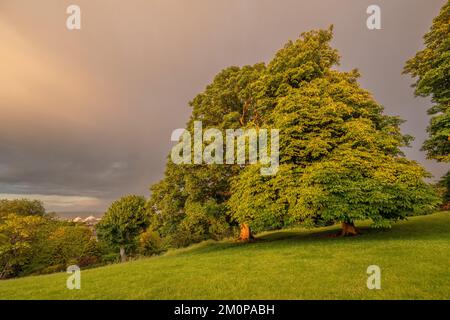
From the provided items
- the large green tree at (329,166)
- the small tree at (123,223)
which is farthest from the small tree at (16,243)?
the large green tree at (329,166)

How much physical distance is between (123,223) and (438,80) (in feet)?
160

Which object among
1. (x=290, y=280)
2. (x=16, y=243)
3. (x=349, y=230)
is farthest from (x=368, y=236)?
(x=16, y=243)

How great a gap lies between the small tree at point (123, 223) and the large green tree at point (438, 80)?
Answer: 42.0 m

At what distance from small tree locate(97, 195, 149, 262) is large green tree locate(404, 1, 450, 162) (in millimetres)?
41978

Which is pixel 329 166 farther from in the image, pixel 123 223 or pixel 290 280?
pixel 123 223

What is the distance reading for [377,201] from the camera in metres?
12.7

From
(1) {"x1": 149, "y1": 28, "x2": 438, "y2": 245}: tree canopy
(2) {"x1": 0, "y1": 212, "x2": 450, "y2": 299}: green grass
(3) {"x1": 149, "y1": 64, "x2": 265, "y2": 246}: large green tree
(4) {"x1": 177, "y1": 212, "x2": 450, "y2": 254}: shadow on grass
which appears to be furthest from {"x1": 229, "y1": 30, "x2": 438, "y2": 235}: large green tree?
(3) {"x1": 149, "y1": 64, "x2": 265, "y2": 246}: large green tree

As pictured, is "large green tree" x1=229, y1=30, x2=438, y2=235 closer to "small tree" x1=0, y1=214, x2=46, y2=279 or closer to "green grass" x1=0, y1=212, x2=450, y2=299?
"green grass" x1=0, y1=212, x2=450, y2=299

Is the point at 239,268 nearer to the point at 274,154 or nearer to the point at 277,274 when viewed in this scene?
the point at 277,274

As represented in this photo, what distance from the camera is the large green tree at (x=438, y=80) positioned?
17000mm

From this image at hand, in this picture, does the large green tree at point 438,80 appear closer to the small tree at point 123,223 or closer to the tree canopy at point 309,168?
the tree canopy at point 309,168

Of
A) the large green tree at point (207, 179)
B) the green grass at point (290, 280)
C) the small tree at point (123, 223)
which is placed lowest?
the small tree at point (123, 223)

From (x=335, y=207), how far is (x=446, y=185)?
15935 millimetres
